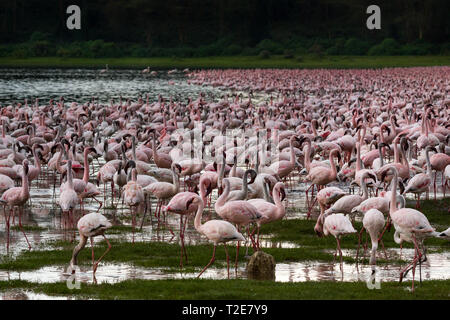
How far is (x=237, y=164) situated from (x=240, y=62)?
7507cm

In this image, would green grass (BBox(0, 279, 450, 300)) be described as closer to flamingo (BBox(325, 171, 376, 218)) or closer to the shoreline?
flamingo (BBox(325, 171, 376, 218))

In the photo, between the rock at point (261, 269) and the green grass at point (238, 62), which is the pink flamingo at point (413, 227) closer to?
the rock at point (261, 269)

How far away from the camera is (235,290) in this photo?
1001 centimetres

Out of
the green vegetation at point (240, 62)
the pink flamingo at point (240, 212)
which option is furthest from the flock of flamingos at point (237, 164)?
the green vegetation at point (240, 62)

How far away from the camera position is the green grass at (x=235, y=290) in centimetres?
980

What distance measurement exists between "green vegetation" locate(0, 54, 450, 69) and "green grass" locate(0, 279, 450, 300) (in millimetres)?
74407

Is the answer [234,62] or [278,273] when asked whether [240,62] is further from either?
[278,273]

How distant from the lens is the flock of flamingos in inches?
484

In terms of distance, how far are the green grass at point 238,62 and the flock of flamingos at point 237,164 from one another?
47.5 metres

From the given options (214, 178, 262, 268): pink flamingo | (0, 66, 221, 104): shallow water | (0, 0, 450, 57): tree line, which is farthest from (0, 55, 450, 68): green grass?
(214, 178, 262, 268): pink flamingo

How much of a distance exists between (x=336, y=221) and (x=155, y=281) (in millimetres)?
2856

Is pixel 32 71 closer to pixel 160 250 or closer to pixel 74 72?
pixel 74 72

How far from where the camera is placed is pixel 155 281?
10.7 m

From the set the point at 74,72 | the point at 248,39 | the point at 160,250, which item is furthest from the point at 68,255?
the point at 248,39
